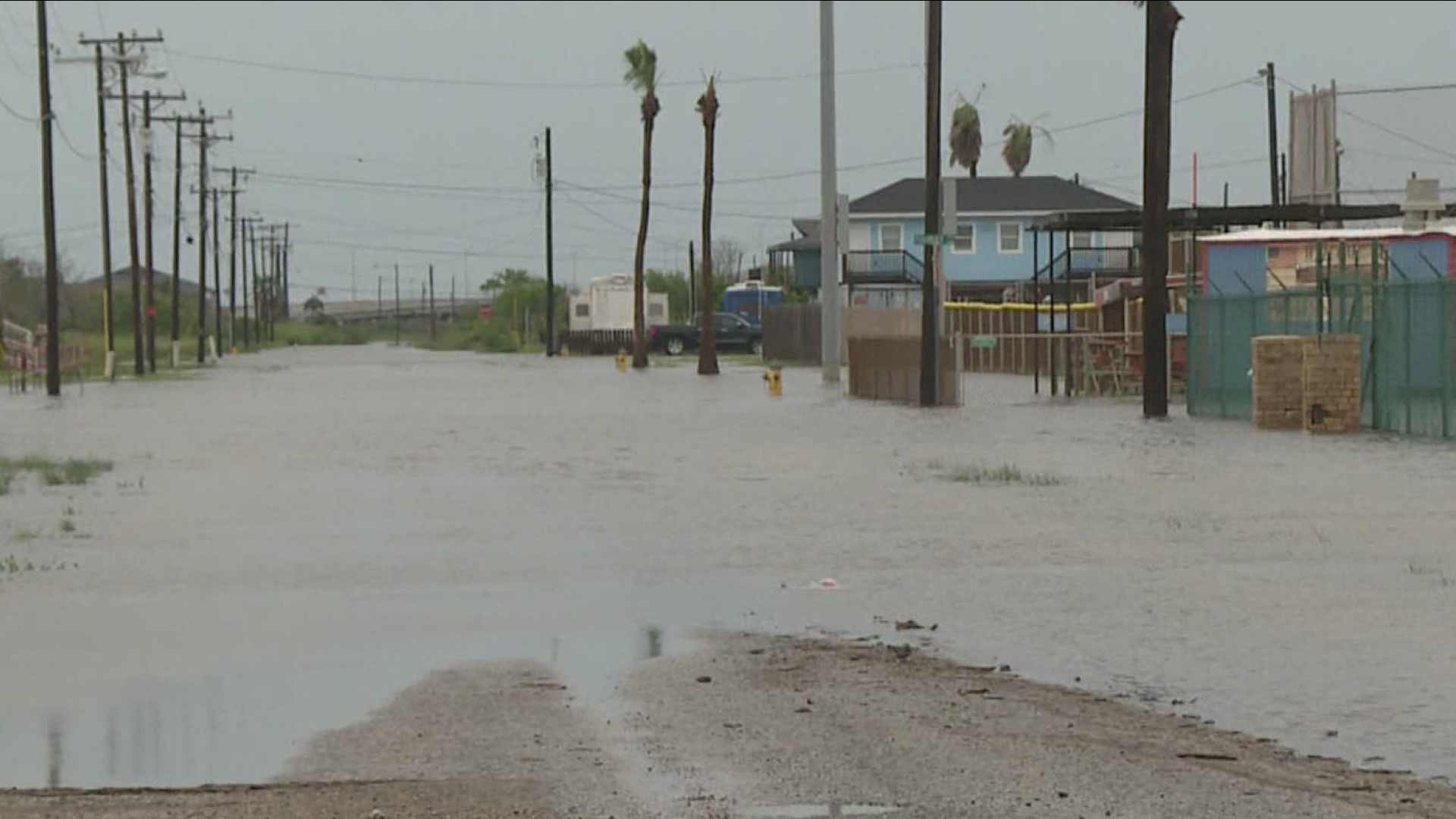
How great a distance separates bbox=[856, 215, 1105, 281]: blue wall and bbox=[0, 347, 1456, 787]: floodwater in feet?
216

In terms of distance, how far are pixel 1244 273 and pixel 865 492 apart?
20.8 metres

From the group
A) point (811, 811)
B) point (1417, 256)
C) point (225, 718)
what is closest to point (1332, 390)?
point (1417, 256)

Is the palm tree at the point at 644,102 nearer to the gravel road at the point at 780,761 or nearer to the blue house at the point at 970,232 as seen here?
the blue house at the point at 970,232

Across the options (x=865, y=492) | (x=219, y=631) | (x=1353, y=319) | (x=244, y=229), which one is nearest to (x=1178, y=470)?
(x=865, y=492)

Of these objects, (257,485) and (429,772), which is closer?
(429,772)

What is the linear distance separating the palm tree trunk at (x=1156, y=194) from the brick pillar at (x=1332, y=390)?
557 cm

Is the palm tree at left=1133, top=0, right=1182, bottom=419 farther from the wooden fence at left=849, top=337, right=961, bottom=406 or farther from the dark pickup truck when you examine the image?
the dark pickup truck

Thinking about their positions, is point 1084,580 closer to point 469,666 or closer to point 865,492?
point 469,666

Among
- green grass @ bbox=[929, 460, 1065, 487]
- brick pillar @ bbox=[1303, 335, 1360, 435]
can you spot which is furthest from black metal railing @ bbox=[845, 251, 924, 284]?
green grass @ bbox=[929, 460, 1065, 487]

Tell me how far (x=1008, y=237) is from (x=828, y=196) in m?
41.4

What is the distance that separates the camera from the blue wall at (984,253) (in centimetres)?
9975

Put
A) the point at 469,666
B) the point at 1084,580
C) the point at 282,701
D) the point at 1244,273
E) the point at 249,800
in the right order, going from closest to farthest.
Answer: the point at 249,800, the point at 282,701, the point at 469,666, the point at 1084,580, the point at 1244,273

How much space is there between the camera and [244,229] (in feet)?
509

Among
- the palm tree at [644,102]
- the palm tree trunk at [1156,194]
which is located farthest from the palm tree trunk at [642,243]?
the palm tree trunk at [1156,194]
